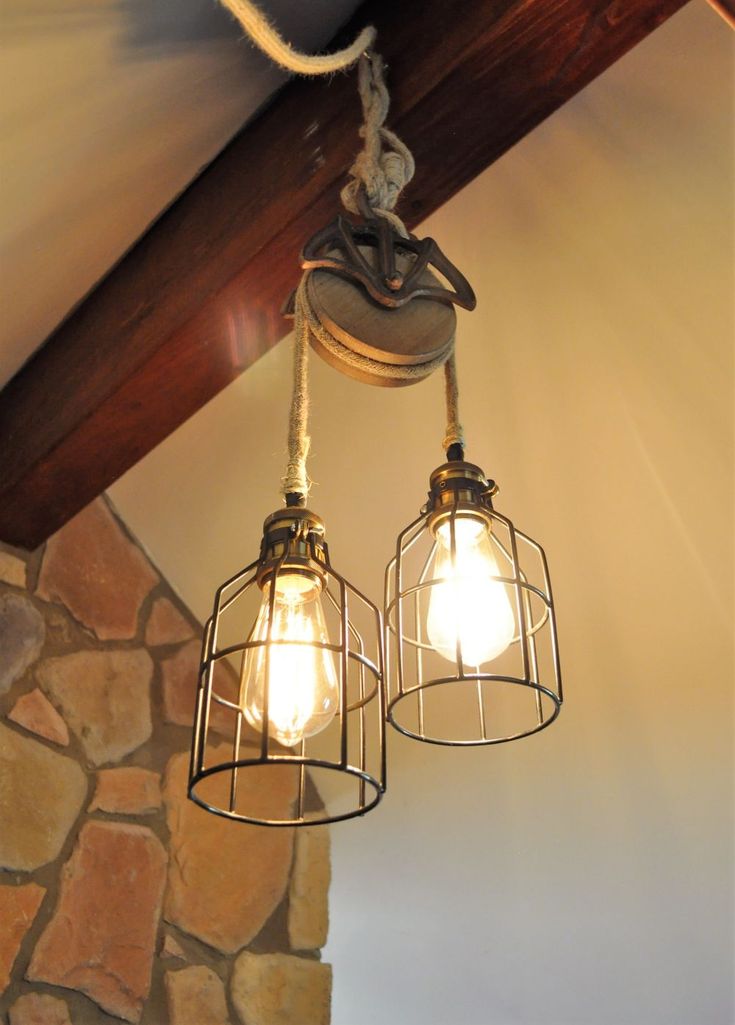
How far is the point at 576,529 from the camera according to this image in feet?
5.10

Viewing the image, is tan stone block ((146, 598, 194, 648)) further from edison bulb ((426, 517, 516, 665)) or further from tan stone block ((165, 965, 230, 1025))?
edison bulb ((426, 517, 516, 665))

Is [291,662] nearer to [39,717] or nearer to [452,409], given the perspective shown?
[452,409]

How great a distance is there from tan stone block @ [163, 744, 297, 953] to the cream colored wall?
0.16 m

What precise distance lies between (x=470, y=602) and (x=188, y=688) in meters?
1.16

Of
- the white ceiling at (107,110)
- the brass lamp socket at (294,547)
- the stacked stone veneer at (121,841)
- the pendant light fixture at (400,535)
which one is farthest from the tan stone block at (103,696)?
the brass lamp socket at (294,547)

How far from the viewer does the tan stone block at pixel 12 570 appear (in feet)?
5.69

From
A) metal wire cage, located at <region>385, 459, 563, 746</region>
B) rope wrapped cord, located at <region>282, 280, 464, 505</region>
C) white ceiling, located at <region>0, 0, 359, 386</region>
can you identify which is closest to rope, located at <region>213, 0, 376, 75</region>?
white ceiling, located at <region>0, 0, 359, 386</region>

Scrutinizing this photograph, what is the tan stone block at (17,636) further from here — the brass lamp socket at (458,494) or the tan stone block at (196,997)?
the brass lamp socket at (458,494)

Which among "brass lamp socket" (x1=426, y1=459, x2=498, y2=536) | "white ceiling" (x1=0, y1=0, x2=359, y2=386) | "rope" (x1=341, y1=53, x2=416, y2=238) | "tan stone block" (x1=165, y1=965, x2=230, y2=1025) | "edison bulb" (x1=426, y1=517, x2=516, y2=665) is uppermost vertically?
"white ceiling" (x1=0, y1=0, x2=359, y2=386)

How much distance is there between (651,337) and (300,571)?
2.55ft

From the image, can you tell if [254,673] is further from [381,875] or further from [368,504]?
[381,875]

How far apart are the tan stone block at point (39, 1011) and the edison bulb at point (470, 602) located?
3.46 ft

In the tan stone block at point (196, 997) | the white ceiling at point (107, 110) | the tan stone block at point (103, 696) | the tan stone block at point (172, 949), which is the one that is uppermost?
the white ceiling at point (107, 110)

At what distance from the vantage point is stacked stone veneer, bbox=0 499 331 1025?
5.13 ft
